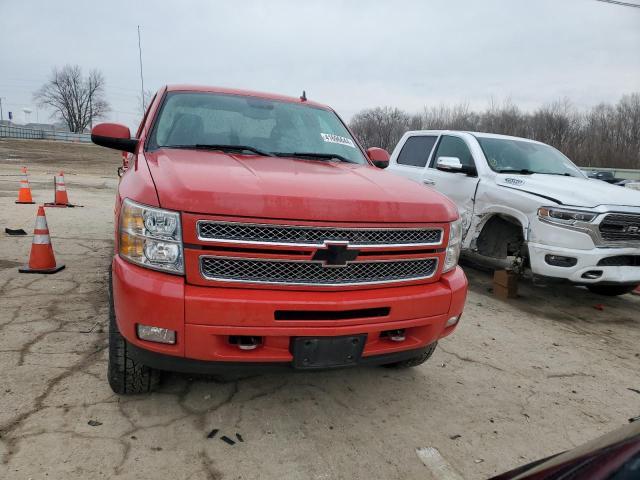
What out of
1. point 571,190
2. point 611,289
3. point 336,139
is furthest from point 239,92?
point 611,289

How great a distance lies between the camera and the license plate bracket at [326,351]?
7.16 feet

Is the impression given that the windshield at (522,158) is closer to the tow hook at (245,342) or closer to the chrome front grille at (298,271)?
the chrome front grille at (298,271)

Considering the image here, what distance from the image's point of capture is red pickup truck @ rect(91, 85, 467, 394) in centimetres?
206

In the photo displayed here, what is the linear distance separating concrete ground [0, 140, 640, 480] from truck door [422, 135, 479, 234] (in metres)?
1.90

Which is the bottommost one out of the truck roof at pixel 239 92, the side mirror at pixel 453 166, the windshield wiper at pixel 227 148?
the side mirror at pixel 453 166

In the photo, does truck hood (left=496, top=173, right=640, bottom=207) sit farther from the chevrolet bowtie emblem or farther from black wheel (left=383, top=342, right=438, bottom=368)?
the chevrolet bowtie emblem

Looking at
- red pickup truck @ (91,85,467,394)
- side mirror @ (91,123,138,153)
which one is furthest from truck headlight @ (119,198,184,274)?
side mirror @ (91,123,138,153)

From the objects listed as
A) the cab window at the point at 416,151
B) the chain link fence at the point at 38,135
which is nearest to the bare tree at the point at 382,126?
the chain link fence at the point at 38,135

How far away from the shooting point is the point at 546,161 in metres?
6.11

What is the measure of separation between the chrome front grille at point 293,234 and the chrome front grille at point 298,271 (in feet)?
0.31

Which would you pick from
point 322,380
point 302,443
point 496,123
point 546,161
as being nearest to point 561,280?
point 546,161

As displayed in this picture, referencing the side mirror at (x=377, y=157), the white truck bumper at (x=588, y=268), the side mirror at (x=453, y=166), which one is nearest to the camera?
the side mirror at (x=377, y=157)

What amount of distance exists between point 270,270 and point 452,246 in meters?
1.13

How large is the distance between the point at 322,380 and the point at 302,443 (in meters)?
0.69
